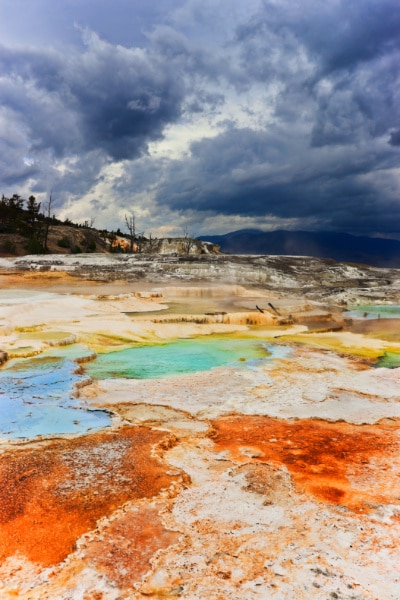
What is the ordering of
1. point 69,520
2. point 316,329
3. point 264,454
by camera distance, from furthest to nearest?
point 316,329
point 264,454
point 69,520

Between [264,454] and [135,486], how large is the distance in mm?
1136

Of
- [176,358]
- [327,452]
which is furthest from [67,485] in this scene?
[176,358]

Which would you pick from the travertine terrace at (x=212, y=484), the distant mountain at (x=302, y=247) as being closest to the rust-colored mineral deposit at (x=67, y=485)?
the travertine terrace at (x=212, y=484)

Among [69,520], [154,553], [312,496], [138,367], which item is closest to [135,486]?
[69,520]

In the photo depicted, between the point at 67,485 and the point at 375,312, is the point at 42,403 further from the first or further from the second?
the point at 375,312

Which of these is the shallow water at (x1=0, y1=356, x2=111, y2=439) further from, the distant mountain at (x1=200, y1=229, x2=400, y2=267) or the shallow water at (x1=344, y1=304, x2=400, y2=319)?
the distant mountain at (x1=200, y1=229, x2=400, y2=267)

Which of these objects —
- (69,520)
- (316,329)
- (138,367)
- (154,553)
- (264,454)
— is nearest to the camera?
(154,553)

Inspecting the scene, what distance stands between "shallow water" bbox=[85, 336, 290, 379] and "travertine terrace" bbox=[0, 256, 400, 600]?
30 centimetres

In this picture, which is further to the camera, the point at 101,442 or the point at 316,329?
the point at 316,329

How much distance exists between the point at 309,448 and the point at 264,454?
0.43 m

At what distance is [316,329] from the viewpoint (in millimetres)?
10352

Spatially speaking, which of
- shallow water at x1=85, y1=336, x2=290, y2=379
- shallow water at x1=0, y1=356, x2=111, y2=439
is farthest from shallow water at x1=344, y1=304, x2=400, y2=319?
shallow water at x1=0, y1=356, x2=111, y2=439

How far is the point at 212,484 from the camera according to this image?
2994 millimetres

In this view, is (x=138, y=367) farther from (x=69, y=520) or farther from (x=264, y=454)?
(x=69, y=520)
